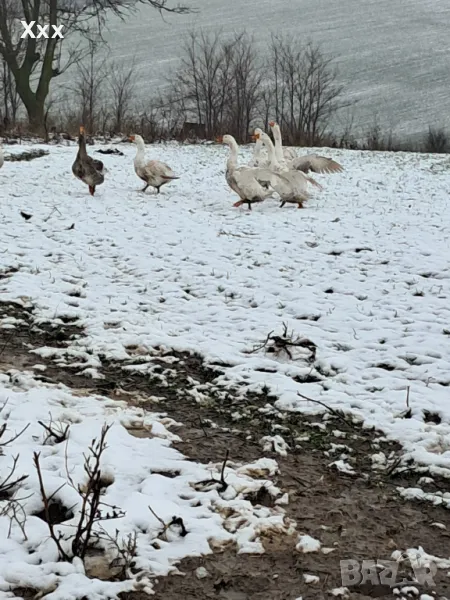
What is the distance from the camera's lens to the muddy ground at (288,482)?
105 inches

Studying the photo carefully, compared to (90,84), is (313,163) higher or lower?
lower

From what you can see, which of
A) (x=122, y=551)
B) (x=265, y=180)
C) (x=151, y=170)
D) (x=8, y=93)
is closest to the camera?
(x=122, y=551)

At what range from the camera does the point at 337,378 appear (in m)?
4.93

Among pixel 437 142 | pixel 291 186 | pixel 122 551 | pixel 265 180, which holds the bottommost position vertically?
pixel 122 551

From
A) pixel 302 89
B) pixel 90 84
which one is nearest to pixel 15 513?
pixel 90 84

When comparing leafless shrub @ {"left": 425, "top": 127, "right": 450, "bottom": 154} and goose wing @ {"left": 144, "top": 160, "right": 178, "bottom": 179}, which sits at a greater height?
leafless shrub @ {"left": 425, "top": 127, "right": 450, "bottom": 154}

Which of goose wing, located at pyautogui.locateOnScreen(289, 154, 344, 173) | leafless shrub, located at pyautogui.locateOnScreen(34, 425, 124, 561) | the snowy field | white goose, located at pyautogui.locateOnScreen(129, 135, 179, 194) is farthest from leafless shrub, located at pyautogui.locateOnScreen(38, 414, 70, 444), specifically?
goose wing, located at pyautogui.locateOnScreen(289, 154, 344, 173)

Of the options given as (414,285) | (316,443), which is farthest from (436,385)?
(414,285)

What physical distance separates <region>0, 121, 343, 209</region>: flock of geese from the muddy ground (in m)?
6.10

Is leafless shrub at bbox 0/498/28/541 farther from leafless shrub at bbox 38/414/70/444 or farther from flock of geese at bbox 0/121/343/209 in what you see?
flock of geese at bbox 0/121/343/209

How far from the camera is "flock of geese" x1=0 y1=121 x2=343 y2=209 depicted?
11.0 meters

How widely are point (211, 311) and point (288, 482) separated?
3.07 m

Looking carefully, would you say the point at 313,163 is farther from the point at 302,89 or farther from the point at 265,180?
the point at 302,89

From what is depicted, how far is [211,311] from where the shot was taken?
641 centimetres
